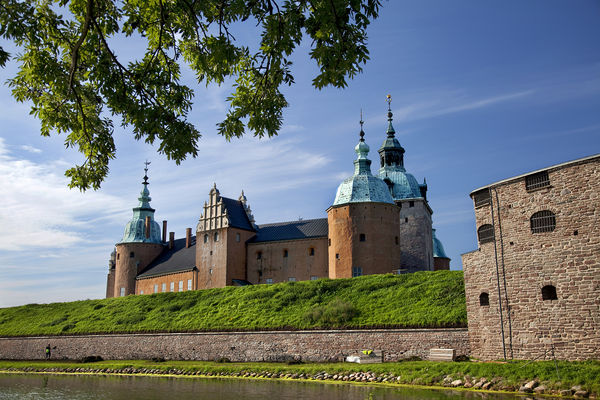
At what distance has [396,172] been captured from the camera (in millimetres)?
56406

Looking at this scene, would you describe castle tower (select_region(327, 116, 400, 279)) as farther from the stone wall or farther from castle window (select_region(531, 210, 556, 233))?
castle window (select_region(531, 210, 556, 233))

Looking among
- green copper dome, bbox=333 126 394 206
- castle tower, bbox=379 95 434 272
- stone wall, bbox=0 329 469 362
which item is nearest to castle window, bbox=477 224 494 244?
stone wall, bbox=0 329 469 362

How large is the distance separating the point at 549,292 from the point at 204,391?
13.7 meters

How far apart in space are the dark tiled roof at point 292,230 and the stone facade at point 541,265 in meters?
26.8

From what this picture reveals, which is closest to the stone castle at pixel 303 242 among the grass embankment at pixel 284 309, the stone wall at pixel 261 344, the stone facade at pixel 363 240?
the stone facade at pixel 363 240

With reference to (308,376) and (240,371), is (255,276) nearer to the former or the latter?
(240,371)

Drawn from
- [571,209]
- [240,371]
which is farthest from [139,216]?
[571,209]

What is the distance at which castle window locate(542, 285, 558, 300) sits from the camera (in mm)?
20297

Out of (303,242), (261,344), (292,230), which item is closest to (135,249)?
(292,230)

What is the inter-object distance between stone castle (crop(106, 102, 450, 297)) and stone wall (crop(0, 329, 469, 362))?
1330 centimetres

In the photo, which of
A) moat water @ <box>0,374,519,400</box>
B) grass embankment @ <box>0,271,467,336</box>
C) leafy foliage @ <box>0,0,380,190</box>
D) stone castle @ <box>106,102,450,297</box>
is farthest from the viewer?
stone castle @ <box>106,102,450,297</box>

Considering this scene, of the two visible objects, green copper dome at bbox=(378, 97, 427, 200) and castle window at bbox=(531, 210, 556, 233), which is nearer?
castle window at bbox=(531, 210, 556, 233)

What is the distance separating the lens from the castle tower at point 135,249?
6022 centimetres

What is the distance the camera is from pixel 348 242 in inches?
1710
